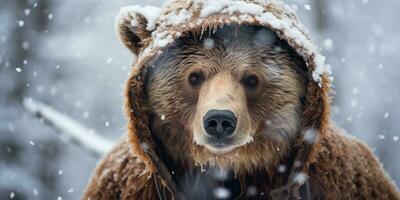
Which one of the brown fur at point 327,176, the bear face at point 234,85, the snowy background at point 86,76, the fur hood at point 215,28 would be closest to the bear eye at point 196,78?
the bear face at point 234,85

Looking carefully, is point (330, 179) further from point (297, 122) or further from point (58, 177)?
point (58, 177)


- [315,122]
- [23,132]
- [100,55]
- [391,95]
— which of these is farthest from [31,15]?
[315,122]

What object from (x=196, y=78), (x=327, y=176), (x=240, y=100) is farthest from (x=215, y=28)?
(x=327, y=176)

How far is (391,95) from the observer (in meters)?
14.0

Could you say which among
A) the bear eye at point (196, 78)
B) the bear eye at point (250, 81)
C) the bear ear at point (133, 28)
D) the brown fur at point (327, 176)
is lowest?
the brown fur at point (327, 176)

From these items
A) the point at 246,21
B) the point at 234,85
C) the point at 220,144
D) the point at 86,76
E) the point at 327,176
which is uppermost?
the point at 86,76

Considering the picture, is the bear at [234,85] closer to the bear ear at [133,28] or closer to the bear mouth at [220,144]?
the bear mouth at [220,144]

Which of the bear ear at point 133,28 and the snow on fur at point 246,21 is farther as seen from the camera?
the bear ear at point 133,28

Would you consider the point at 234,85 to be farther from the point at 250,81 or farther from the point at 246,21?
the point at 246,21

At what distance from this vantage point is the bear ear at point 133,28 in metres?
4.86

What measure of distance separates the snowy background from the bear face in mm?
4940

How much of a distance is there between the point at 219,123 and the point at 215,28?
0.64 metres

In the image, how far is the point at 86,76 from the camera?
1498 centimetres

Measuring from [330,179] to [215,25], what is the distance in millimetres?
1187
